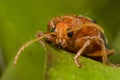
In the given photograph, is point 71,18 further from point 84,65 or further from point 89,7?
point 84,65

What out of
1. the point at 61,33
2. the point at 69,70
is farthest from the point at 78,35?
the point at 69,70

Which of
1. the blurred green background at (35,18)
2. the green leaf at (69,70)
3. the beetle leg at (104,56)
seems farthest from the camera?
the blurred green background at (35,18)

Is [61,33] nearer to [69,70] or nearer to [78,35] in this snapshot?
[78,35]

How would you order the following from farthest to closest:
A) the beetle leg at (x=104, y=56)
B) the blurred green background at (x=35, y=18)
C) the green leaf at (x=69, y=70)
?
the blurred green background at (x=35, y=18)
the beetle leg at (x=104, y=56)
the green leaf at (x=69, y=70)

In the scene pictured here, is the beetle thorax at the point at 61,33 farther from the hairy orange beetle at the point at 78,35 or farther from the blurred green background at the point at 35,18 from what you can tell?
the blurred green background at the point at 35,18

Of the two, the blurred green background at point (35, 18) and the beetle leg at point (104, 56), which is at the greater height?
the blurred green background at point (35, 18)

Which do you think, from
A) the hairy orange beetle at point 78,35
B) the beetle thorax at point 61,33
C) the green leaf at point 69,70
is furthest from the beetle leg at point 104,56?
the green leaf at point 69,70
